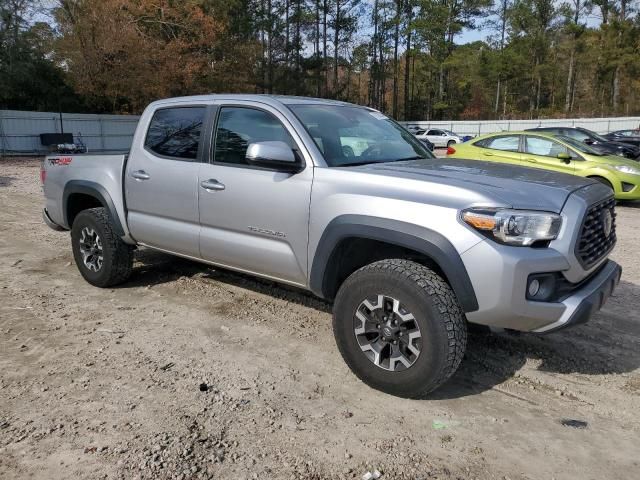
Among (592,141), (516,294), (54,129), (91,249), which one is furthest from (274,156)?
(54,129)

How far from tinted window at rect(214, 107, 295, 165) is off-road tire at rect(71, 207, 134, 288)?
1.60 meters

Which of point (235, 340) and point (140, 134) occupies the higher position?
point (140, 134)

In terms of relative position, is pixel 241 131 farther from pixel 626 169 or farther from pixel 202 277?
pixel 626 169

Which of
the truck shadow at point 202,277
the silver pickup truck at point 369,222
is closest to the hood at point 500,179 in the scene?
the silver pickup truck at point 369,222

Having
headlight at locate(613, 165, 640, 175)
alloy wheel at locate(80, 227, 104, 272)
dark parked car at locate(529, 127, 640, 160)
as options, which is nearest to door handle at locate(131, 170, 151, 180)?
alloy wheel at locate(80, 227, 104, 272)

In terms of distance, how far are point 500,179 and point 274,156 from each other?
147cm

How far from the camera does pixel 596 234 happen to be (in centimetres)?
347

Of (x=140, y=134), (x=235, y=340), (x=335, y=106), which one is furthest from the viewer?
(x=140, y=134)

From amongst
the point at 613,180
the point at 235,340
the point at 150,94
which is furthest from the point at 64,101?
the point at 235,340

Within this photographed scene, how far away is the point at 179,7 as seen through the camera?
3428cm

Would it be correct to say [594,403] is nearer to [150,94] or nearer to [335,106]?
[335,106]

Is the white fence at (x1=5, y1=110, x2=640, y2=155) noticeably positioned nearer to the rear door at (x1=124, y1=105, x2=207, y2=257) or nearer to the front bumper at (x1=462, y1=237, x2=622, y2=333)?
the rear door at (x1=124, y1=105, x2=207, y2=257)

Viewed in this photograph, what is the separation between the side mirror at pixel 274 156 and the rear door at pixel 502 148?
834cm

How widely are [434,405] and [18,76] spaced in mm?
35641
